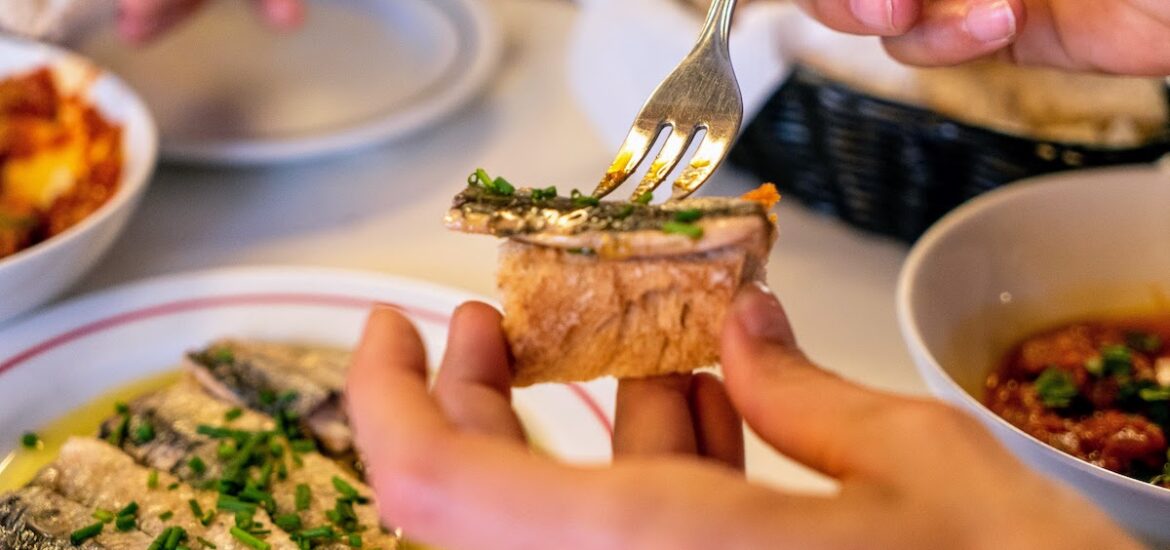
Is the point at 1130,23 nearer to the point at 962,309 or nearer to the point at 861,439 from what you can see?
the point at 962,309

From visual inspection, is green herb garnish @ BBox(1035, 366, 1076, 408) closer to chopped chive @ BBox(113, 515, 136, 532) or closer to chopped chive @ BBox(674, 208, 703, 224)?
chopped chive @ BBox(674, 208, 703, 224)

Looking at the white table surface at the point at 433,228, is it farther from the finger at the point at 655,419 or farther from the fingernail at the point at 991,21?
the finger at the point at 655,419

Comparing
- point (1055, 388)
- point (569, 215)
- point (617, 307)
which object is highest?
point (569, 215)

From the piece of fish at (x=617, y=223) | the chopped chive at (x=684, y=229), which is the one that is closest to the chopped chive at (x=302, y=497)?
the piece of fish at (x=617, y=223)

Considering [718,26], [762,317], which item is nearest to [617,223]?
[762,317]

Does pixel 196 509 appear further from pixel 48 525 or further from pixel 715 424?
pixel 715 424

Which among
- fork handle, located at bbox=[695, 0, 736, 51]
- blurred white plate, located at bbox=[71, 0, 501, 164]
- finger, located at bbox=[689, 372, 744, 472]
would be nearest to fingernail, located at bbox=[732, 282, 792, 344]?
finger, located at bbox=[689, 372, 744, 472]
